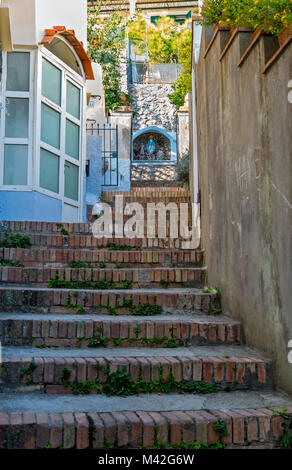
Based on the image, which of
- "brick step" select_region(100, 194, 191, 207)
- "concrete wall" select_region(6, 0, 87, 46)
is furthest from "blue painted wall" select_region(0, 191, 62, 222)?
"concrete wall" select_region(6, 0, 87, 46)

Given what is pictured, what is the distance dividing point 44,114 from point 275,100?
5.10 m

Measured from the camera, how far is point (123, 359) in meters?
3.09

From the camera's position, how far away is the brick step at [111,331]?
→ 3.47 metres

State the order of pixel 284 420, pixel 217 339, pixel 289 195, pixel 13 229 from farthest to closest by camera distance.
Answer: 1. pixel 13 229
2. pixel 217 339
3. pixel 289 195
4. pixel 284 420

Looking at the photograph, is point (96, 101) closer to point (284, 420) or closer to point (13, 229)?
point (13, 229)

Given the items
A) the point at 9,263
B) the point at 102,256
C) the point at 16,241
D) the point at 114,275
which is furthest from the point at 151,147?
the point at 114,275

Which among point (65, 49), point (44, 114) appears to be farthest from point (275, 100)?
point (65, 49)

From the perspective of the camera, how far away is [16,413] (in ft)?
7.93

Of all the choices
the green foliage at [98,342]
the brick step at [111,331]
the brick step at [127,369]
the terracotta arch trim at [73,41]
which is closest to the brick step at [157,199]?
the terracotta arch trim at [73,41]

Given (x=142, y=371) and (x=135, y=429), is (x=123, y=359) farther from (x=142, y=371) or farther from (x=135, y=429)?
(x=135, y=429)

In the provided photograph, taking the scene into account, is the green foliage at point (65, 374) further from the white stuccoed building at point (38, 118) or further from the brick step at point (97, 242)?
the white stuccoed building at point (38, 118)

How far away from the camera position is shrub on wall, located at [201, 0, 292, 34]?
3.05 metres

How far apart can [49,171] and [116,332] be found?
4.44 metres

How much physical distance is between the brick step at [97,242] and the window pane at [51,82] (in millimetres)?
2848
